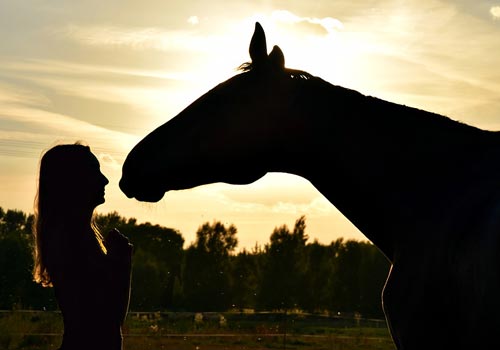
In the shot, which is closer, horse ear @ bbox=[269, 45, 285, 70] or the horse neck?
the horse neck

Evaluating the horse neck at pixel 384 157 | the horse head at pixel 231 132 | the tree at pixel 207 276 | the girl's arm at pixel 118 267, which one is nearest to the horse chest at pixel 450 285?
the horse neck at pixel 384 157

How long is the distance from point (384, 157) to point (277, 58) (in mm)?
819

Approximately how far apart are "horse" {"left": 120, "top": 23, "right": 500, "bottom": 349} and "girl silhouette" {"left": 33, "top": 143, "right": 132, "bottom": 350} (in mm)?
280

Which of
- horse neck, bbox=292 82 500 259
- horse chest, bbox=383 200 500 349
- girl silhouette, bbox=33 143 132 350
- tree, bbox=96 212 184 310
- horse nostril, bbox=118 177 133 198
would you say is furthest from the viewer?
tree, bbox=96 212 184 310

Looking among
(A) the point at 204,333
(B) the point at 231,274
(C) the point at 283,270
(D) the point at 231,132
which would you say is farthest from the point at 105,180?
(B) the point at 231,274

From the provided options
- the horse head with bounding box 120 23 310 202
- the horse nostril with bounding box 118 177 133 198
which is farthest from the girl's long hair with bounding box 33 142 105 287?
the horse head with bounding box 120 23 310 202

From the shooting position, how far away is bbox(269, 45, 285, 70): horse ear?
430 centimetres

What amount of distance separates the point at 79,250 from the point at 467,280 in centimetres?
213

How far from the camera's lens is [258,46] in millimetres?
4250

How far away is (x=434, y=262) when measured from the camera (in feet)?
12.0

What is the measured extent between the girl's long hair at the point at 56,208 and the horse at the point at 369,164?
1.03 ft

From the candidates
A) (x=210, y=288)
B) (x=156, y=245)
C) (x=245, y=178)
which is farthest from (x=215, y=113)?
(x=156, y=245)

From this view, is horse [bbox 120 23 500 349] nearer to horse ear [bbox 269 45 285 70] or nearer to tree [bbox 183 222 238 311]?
horse ear [bbox 269 45 285 70]

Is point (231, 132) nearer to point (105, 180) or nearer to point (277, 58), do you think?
point (277, 58)
